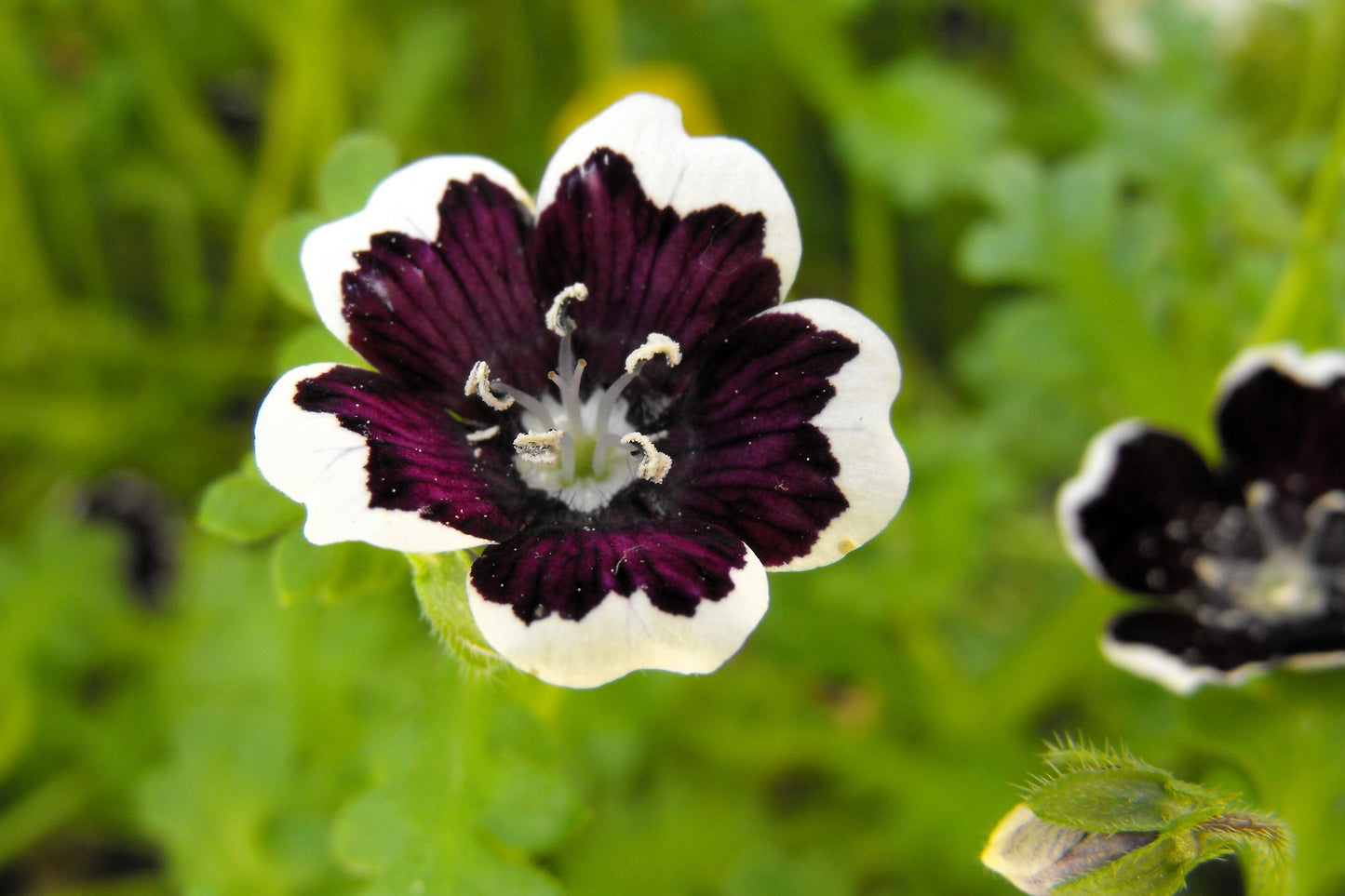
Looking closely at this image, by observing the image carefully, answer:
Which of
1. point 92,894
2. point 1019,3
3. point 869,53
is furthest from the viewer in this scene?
point 869,53

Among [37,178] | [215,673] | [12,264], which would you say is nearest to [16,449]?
[12,264]

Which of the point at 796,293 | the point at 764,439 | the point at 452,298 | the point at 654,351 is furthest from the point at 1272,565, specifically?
the point at 796,293

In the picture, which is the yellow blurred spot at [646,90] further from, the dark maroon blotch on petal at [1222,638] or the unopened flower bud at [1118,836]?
the unopened flower bud at [1118,836]

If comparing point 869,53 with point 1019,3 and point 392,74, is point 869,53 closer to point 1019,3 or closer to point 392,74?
point 1019,3

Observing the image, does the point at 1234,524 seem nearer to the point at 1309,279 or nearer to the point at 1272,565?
the point at 1272,565

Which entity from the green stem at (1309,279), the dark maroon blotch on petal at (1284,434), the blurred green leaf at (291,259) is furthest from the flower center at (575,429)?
the green stem at (1309,279)

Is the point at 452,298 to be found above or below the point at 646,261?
below

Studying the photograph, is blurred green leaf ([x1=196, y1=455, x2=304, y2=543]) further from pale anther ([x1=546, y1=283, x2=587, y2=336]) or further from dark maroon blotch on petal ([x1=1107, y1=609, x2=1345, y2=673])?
dark maroon blotch on petal ([x1=1107, y1=609, x2=1345, y2=673])
